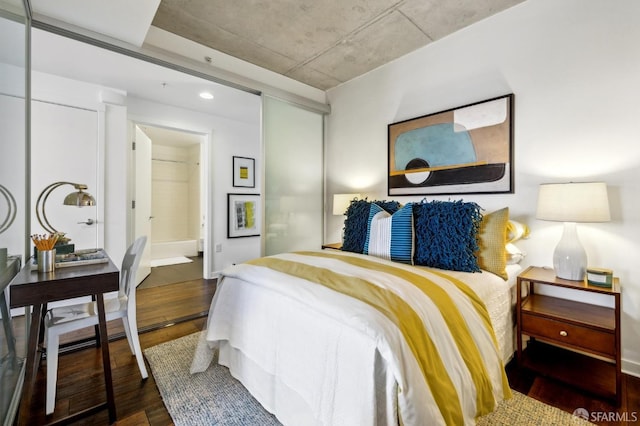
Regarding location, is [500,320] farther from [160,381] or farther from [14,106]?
[14,106]

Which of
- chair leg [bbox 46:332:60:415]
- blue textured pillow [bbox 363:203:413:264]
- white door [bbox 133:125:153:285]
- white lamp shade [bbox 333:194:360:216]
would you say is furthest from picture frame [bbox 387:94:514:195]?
white door [bbox 133:125:153:285]

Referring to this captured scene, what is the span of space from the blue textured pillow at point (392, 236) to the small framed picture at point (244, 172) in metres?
2.69

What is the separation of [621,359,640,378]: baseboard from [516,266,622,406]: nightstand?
6 centimetres

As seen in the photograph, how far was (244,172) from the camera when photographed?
440cm

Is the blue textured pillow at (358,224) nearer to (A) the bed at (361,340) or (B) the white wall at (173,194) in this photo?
(A) the bed at (361,340)

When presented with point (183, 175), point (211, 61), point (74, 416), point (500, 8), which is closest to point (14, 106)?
Result: point (211, 61)

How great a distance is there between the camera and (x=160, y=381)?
174 cm

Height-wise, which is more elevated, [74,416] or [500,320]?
[500,320]

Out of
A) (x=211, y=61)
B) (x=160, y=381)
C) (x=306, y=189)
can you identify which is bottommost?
(x=160, y=381)

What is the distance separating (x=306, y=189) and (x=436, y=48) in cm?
200

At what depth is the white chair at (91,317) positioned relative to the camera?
1.48 meters

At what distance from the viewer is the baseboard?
5.83ft

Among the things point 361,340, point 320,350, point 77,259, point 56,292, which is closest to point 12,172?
point 77,259

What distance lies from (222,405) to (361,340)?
A: 1028 millimetres
